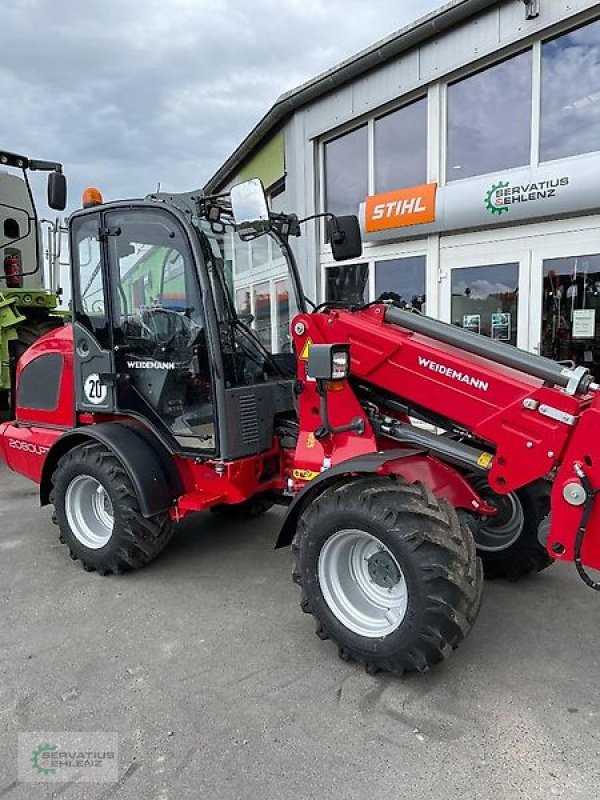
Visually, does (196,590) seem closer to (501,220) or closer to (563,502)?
(563,502)

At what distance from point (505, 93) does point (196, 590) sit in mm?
6460

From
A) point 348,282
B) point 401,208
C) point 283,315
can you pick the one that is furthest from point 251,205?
point 348,282

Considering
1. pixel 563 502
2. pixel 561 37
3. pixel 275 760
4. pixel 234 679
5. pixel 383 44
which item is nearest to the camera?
pixel 275 760

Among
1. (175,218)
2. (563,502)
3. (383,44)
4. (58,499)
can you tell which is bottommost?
(58,499)

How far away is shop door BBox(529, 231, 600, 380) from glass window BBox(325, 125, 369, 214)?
3.08 m

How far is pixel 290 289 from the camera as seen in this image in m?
4.20

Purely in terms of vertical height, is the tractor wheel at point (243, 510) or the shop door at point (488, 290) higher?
the shop door at point (488, 290)

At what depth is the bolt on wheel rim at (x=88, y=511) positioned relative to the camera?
4.10 m

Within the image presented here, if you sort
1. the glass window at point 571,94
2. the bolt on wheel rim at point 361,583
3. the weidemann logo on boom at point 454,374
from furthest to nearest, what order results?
the glass window at point 571,94
the weidemann logo on boom at point 454,374
the bolt on wheel rim at point 361,583

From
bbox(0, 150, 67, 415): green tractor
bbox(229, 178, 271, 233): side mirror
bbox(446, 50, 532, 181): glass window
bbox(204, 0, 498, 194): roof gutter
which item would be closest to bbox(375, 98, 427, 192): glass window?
bbox(446, 50, 532, 181): glass window

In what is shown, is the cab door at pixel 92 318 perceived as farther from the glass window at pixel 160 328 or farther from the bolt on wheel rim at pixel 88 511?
the bolt on wheel rim at pixel 88 511

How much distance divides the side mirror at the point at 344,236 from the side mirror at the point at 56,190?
90.8 inches

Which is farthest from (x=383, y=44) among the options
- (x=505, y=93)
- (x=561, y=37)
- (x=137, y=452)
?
(x=137, y=452)

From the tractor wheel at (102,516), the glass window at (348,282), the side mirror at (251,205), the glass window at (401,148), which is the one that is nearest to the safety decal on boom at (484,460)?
the side mirror at (251,205)
